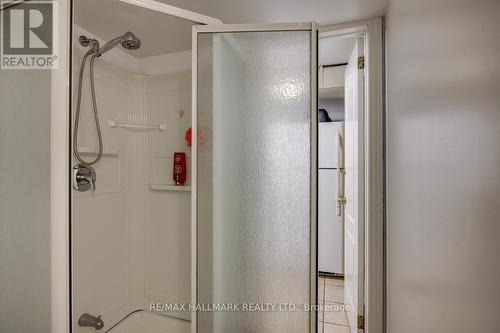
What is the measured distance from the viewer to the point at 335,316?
2.05 meters

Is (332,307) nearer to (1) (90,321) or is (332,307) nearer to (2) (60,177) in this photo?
(1) (90,321)

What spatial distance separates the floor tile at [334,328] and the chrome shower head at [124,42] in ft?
7.70

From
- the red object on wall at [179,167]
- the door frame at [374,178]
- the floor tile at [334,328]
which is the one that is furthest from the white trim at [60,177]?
the floor tile at [334,328]

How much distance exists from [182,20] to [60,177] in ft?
2.91

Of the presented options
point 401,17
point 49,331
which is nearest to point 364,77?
point 401,17

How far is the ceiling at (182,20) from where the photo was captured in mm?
Result: 1147

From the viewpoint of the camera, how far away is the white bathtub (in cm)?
167

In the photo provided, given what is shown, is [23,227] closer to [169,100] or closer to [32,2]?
[32,2]

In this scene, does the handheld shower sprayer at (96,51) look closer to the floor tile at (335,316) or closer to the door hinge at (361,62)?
the door hinge at (361,62)

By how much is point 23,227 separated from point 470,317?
1287 mm

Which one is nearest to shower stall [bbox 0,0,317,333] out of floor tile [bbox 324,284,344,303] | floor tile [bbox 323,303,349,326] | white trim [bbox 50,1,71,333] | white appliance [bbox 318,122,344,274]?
white trim [bbox 50,1,71,333]

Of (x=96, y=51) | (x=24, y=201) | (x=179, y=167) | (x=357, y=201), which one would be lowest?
(x=357, y=201)

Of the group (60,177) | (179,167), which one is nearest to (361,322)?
(179,167)

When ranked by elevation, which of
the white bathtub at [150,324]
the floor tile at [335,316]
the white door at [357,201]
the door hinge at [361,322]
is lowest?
the floor tile at [335,316]
